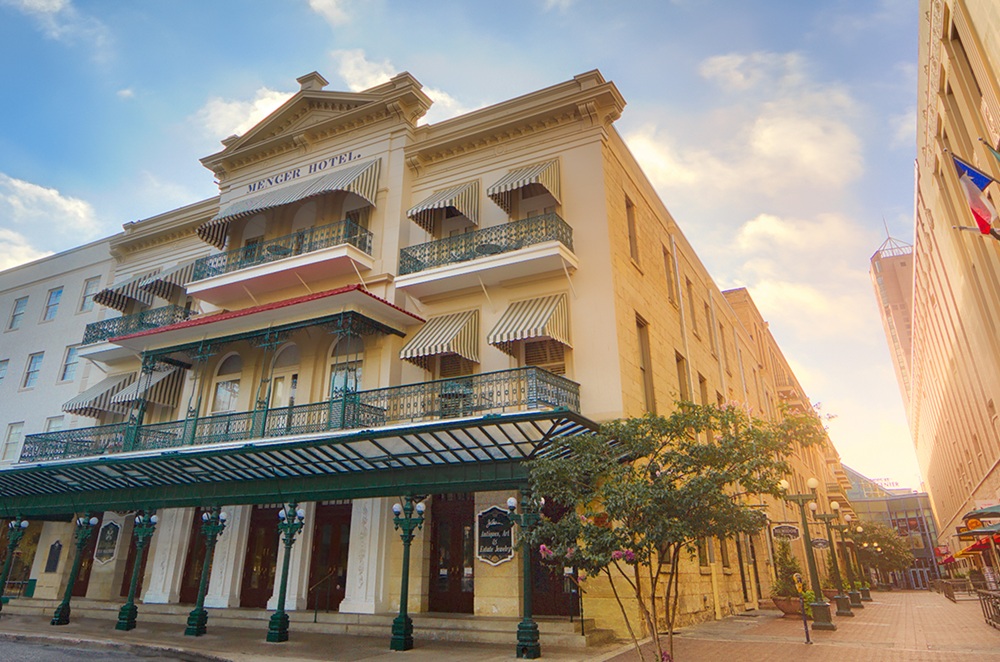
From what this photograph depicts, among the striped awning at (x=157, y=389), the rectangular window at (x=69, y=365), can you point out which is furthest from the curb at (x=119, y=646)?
the rectangular window at (x=69, y=365)

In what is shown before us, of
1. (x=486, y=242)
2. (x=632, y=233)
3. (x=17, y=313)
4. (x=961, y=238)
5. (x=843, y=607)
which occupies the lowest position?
(x=843, y=607)

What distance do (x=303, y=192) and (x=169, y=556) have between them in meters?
12.9

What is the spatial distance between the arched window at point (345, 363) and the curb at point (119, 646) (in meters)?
7.65

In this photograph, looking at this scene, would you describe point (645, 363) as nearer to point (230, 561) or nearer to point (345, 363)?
point (345, 363)

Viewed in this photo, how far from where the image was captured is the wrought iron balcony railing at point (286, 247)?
785 inches

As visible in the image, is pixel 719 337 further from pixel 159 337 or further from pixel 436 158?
pixel 159 337

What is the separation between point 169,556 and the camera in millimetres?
20250

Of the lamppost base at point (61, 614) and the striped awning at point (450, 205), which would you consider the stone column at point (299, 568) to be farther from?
the striped awning at point (450, 205)

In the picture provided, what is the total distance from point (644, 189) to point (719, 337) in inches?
394

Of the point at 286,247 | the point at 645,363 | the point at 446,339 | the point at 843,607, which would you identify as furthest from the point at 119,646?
the point at 843,607

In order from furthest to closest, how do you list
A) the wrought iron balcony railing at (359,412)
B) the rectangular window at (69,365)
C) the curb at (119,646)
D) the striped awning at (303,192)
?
the rectangular window at (69,365), the striped awning at (303,192), the wrought iron balcony railing at (359,412), the curb at (119,646)

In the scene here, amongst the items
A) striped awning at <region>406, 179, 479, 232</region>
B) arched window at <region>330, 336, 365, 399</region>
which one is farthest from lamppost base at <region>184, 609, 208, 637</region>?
striped awning at <region>406, 179, 479, 232</region>

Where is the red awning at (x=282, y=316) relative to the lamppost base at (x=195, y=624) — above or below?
above

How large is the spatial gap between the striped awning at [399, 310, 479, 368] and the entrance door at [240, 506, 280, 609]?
24.0 feet
